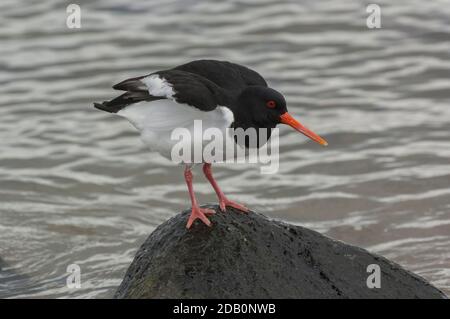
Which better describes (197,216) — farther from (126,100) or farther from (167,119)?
(126,100)

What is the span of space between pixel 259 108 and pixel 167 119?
62cm

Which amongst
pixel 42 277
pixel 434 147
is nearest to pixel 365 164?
pixel 434 147

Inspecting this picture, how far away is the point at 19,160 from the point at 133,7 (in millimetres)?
5179

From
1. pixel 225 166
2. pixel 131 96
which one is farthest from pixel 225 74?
pixel 225 166

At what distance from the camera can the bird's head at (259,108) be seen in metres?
6.08

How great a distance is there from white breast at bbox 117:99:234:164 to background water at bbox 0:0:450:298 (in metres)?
2.74

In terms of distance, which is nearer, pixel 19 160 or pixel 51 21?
pixel 19 160

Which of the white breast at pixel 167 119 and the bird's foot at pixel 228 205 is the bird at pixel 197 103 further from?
the bird's foot at pixel 228 205

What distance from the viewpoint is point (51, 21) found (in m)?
15.4

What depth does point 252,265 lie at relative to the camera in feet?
A: 19.9

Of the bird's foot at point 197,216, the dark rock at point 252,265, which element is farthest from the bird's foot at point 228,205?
the bird's foot at point 197,216

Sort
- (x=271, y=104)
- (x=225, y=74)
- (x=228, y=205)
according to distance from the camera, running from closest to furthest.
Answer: (x=271, y=104), (x=225, y=74), (x=228, y=205)

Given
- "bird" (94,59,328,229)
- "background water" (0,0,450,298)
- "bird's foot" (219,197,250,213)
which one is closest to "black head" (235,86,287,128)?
"bird" (94,59,328,229)
